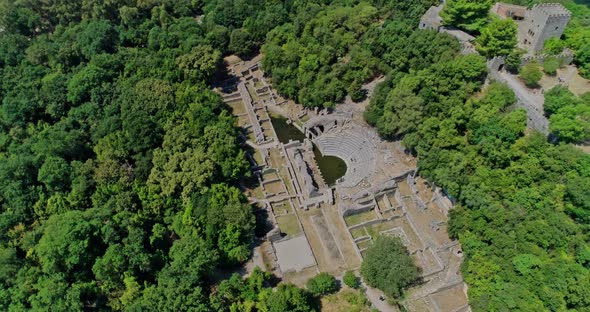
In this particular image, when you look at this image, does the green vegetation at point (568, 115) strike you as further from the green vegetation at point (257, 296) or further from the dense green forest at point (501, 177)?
the green vegetation at point (257, 296)

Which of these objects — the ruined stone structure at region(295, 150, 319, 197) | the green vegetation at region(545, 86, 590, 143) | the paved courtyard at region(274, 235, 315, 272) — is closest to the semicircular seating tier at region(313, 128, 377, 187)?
the ruined stone structure at region(295, 150, 319, 197)

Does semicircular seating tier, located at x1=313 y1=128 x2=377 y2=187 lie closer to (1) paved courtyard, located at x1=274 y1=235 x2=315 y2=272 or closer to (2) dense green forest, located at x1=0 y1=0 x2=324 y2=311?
(1) paved courtyard, located at x1=274 y1=235 x2=315 y2=272

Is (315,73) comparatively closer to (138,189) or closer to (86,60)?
(138,189)

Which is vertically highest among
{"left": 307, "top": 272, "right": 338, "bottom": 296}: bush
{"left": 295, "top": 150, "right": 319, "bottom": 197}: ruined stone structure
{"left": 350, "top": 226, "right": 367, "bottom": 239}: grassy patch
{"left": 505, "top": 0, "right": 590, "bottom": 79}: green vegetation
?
{"left": 505, "top": 0, "right": 590, "bottom": 79}: green vegetation

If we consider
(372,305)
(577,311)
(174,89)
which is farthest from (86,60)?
(577,311)

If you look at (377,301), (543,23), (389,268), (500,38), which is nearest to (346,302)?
(377,301)

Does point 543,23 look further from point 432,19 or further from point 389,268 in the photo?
point 389,268
